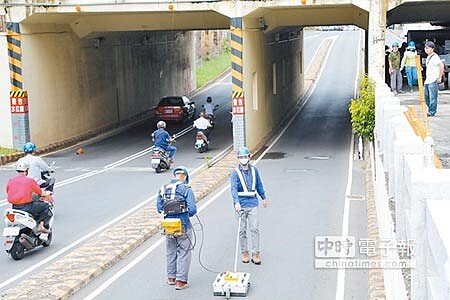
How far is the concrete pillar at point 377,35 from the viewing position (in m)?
25.1

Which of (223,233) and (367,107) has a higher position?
(367,107)

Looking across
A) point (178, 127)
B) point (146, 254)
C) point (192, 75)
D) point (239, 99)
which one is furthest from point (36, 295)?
point (192, 75)

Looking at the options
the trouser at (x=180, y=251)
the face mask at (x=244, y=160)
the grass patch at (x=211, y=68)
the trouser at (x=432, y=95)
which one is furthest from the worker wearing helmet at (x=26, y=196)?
the grass patch at (x=211, y=68)

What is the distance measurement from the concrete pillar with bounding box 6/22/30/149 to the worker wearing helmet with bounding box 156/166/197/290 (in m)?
16.9

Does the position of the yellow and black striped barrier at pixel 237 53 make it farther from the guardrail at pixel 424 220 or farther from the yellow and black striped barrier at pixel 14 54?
the guardrail at pixel 424 220

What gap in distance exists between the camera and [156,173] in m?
23.2

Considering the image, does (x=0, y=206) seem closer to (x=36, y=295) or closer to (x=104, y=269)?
(x=104, y=269)

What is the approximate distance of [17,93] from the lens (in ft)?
88.1

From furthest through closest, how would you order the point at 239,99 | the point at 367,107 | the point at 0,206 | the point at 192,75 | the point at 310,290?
the point at 192,75 < the point at 239,99 < the point at 367,107 < the point at 0,206 < the point at 310,290

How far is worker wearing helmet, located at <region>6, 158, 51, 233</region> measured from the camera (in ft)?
42.3

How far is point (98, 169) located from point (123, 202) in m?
6.12

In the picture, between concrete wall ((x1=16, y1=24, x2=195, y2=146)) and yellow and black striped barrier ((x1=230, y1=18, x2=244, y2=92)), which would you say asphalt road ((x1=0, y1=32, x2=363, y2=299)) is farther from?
yellow and black striped barrier ((x1=230, y1=18, x2=244, y2=92))

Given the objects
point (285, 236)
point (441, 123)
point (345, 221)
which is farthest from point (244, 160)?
point (441, 123)

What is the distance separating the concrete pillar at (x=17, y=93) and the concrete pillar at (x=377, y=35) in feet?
38.6
